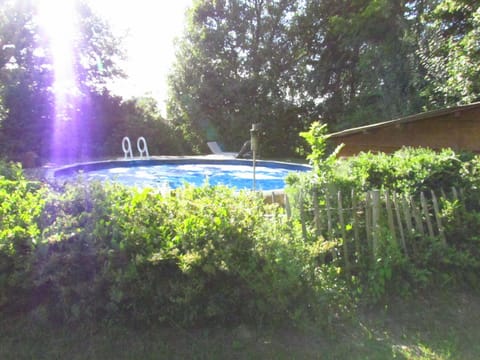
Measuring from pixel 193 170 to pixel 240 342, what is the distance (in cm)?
1239

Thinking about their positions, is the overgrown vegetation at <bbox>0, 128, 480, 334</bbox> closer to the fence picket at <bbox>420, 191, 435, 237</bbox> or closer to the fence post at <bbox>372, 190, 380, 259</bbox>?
the fence post at <bbox>372, 190, 380, 259</bbox>

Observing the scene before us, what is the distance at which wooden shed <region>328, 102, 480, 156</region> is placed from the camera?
21.9 feet

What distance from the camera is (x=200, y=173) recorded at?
13.8 m

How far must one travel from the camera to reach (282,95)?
18.9 metres

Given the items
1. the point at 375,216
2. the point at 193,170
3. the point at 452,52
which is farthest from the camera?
the point at 193,170

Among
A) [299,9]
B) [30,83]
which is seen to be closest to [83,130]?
[30,83]

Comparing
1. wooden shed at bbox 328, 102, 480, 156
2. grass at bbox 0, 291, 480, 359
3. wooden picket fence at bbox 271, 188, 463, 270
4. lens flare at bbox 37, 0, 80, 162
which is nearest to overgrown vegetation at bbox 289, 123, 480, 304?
wooden picket fence at bbox 271, 188, 463, 270

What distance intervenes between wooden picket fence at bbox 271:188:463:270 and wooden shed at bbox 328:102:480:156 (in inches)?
130

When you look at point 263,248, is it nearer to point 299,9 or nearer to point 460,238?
point 460,238

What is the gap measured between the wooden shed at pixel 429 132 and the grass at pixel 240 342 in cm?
451

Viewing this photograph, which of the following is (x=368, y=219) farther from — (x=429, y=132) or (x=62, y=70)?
(x=62, y=70)

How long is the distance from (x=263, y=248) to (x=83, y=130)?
62.1 feet

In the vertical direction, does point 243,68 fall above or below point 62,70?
below

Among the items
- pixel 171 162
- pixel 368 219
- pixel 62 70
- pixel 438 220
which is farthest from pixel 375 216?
pixel 62 70
